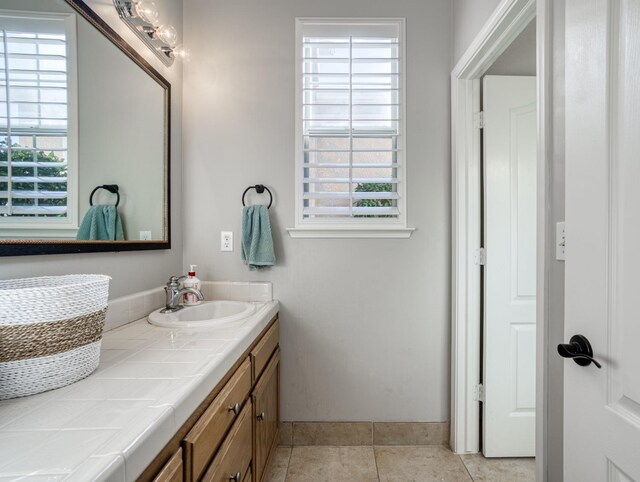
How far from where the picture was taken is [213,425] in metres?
0.88

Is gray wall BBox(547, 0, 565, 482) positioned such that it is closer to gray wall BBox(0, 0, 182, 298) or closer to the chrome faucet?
the chrome faucet

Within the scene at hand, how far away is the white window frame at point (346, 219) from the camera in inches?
73.6

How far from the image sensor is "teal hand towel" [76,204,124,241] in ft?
3.87

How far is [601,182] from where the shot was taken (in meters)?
0.72

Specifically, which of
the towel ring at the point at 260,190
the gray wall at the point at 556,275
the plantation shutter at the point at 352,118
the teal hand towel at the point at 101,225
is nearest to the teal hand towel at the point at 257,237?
the towel ring at the point at 260,190

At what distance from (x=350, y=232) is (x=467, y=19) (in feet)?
4.19

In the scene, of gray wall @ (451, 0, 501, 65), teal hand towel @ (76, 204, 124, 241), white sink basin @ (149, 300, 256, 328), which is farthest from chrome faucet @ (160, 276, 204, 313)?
gray wall @ (451, 0, 501, 65)

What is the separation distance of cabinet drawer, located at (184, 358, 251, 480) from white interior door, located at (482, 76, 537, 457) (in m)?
1.37

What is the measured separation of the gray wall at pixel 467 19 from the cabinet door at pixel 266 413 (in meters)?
1.94

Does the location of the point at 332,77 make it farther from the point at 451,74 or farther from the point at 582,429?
the point at 582,429

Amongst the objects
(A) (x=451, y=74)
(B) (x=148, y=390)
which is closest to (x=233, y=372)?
(B) (x=148, y=390)

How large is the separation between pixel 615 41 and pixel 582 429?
0.89 meters

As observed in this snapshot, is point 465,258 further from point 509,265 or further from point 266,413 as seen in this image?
point 266,413

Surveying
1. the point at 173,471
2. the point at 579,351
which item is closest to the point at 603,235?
the point at 579,351
